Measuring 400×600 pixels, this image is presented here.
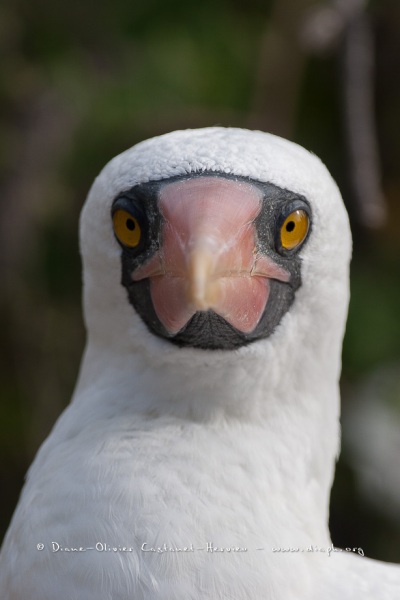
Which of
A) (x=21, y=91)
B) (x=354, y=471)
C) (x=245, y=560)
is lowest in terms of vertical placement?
(x=354, y=471)

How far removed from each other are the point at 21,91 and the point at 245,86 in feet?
3.41

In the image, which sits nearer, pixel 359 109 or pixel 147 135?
pixel 359 109

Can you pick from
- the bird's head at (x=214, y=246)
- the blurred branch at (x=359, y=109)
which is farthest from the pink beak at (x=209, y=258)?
the blurred branch at (x=359, y=109)

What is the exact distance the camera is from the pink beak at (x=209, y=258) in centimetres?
158

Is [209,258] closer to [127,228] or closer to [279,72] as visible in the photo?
[127,228]

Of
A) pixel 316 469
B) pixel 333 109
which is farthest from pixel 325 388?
pixel 333 109

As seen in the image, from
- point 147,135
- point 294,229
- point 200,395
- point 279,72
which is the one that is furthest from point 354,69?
point 200,395

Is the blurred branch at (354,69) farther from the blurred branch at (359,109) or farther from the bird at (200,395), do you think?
the bird at (200,395)

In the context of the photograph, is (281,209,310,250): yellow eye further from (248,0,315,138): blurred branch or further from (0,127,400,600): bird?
(248,0,315,138): blurred branch

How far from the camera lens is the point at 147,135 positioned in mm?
4211

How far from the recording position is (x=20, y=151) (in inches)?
170

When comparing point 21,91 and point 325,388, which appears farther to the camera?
point 21,91

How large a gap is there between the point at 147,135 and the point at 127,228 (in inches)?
99.6

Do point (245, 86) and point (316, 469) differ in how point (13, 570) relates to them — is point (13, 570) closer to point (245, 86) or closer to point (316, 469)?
point (316, 469)
